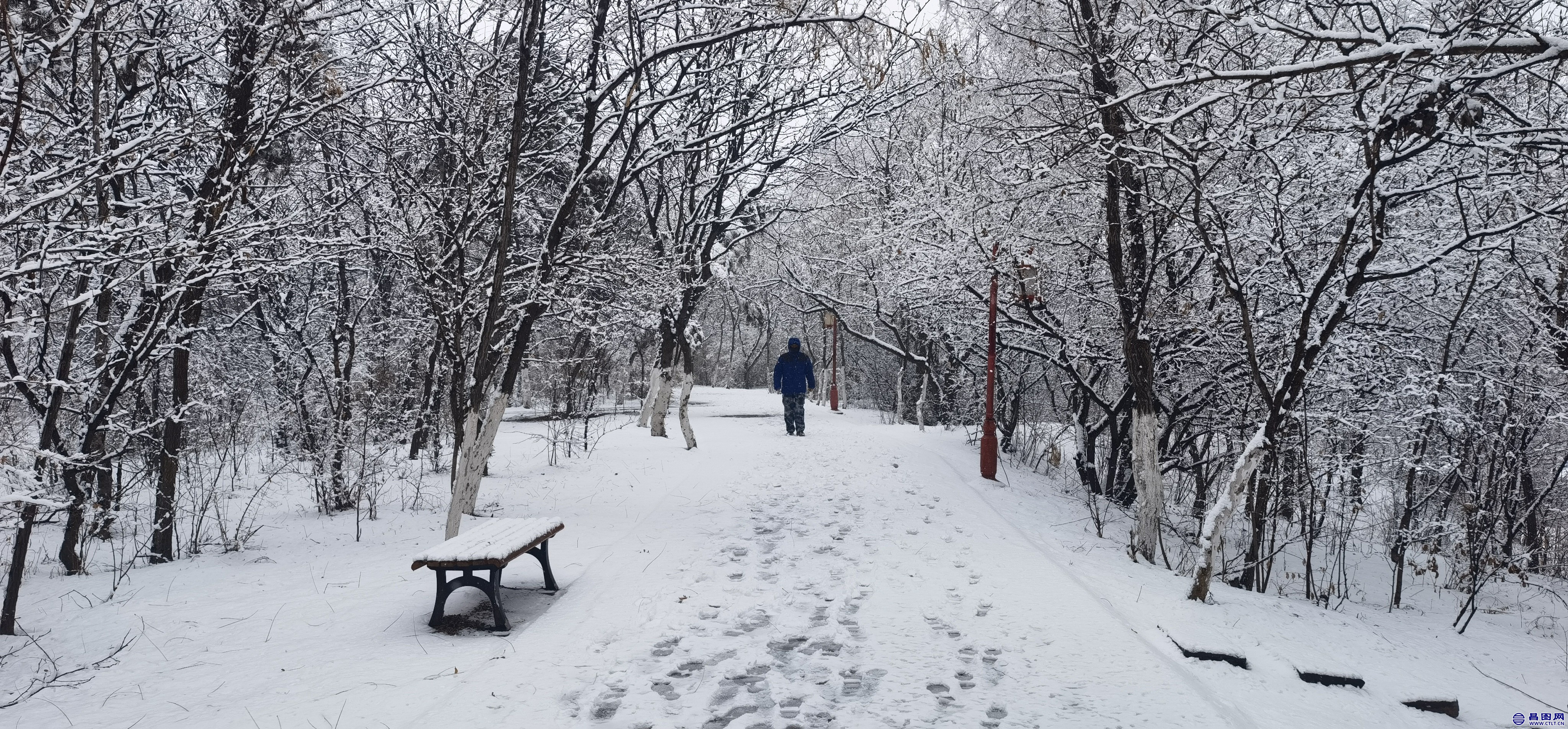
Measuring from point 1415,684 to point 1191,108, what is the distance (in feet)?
11.8

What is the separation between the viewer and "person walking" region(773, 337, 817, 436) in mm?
16734

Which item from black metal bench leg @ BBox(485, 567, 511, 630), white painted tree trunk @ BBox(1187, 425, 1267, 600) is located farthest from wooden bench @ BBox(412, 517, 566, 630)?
white painted tree trunk @ BBox(1187, 425, 1267, 600)

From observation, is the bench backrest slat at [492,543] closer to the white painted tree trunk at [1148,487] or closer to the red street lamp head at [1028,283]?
the white painted tree trunk at [1148,487]

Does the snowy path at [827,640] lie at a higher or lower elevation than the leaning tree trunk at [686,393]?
lower

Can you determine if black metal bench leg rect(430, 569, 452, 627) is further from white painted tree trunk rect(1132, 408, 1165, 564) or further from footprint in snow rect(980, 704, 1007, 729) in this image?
white painted tree trunk rect(1132, 408, 1165, 564)

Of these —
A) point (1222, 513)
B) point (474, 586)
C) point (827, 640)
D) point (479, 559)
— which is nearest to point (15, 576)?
point (474, 586)

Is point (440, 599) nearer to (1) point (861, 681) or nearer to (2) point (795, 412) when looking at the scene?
(1) point (861, 681)

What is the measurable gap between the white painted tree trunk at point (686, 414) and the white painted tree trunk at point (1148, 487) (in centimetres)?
805

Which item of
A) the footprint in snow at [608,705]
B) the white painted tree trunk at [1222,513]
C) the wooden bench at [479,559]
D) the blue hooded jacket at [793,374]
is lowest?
the footprint in snow at [608,705]

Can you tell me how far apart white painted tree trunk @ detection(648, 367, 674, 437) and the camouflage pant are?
2.63 m

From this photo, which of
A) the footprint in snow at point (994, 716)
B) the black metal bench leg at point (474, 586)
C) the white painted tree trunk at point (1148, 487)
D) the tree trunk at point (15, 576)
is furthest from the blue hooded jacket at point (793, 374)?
the footprint in snow at point (994, 716)

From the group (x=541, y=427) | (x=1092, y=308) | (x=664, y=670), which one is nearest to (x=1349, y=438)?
(x=1092, y=308)

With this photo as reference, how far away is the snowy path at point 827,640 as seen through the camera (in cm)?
376

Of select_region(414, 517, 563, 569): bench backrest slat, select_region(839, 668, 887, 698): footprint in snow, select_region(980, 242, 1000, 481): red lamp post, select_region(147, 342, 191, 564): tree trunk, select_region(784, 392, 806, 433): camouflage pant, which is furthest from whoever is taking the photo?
select_region(784, 392, 806, 433): camouflage pant
